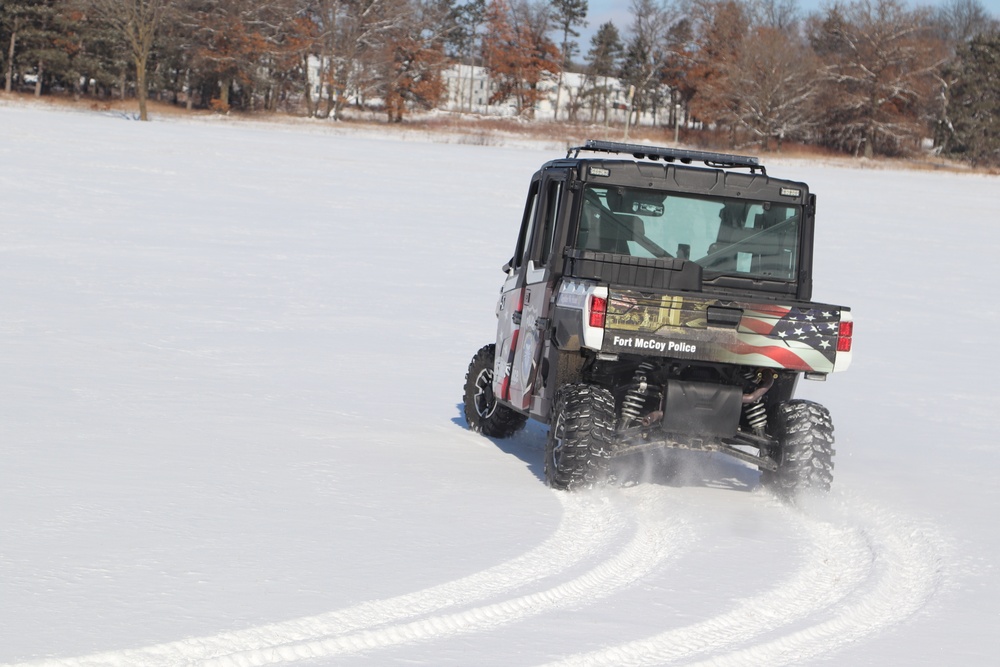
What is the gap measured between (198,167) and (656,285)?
29.1 m

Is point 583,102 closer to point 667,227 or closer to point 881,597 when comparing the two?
point 667,227

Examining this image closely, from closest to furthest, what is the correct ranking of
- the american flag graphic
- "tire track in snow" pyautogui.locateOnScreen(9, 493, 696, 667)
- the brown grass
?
"tire track in snow" pyautogui.locateOnScreen(9, 493, 696, 667), the american flag graphic, the brown grass

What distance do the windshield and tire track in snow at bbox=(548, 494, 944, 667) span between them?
1.83 metres

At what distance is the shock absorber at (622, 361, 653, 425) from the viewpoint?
8.03 metres

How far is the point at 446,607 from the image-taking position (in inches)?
215

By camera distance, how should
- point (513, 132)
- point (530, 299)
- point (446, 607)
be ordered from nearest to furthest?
1. point (446, 607)
2. point (530, 299)
3. point (513, 132)

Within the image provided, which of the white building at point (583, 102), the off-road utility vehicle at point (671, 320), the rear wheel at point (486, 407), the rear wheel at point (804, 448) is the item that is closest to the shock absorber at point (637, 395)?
the off-road utility vehicle at point (671, 320)

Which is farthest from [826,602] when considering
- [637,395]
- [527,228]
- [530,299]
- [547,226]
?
[527,228]

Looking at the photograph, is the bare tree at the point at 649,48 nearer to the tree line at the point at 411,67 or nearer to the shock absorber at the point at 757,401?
the tree line at the point at 411,67

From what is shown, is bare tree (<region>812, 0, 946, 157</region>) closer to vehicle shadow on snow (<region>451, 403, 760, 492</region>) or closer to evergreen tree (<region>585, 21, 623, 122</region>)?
evergreen tree (<region>585, 21, 623, 122</region>)

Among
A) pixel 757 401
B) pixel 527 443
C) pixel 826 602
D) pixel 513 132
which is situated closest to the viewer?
pixel 826 602

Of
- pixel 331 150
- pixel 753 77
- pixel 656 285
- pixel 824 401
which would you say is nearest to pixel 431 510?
pixel 656 285

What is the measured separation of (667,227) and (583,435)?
1.63 meters

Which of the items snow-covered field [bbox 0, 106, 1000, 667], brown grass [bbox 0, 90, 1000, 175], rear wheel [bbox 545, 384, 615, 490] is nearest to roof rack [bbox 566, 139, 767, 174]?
rear wheel [bbox 545, 384, 615, 490]
